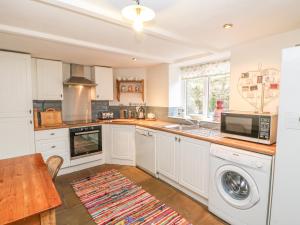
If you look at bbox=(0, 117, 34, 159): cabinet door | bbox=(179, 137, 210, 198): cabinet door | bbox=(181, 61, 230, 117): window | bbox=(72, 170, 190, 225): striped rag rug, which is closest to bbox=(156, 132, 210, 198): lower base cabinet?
bbox=(179, 137, 210, 198): cabinet door

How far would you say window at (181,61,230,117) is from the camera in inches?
118

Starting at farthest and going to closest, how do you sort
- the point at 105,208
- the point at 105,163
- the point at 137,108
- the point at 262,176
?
the point at 137,108 → the point at 105,163 → the point at 105,208 → the point at 262,176

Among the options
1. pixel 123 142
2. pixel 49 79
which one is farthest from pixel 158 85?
pixel 49 79

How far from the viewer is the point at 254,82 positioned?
2279 millimetres

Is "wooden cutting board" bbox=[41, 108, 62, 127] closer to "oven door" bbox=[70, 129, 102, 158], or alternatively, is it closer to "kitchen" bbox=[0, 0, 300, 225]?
"kitchen" bbox=[0, 0, 300, 225]

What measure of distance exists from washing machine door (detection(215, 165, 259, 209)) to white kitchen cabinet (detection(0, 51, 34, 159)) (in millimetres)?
2862

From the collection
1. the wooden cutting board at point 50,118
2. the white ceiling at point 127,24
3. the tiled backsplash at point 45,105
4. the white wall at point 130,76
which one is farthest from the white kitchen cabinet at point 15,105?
the white wall at point 130,76

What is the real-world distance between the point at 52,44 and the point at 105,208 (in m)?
2.26

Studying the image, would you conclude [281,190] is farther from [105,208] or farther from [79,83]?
[79,83]

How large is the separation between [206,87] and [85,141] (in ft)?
8.41

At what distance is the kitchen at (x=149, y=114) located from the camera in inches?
56.5

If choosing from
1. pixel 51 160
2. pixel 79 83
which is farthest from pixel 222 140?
pixel 79 83

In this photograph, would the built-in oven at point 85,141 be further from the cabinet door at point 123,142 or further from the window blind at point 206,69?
the window blind at point 206,69

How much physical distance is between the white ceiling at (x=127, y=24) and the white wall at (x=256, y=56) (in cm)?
11
